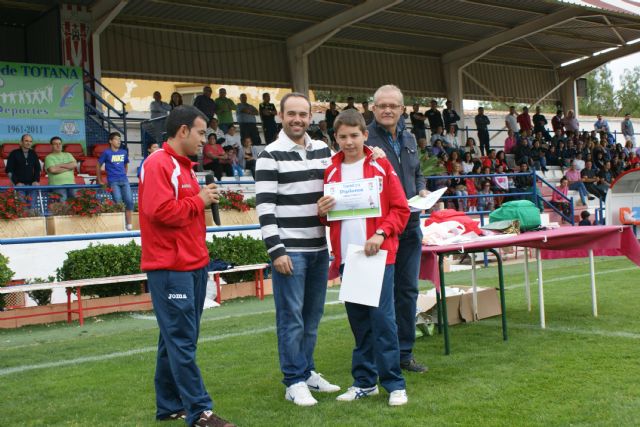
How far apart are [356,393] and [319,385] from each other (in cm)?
35

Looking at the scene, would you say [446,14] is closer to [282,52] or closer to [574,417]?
[282,52]

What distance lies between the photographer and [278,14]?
23.5m

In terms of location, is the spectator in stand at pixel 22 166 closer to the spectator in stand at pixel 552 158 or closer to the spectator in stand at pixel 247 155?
the spectator in stand at pixel 247 155

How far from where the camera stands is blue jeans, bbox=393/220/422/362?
5.96m

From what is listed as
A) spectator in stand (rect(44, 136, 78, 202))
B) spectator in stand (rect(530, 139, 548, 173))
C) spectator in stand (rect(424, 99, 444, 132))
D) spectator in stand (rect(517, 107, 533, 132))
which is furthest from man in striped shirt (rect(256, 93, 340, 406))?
spectator in stand (rect(517, 107, 533, 132))

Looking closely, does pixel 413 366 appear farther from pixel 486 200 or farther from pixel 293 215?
pixel 486 200

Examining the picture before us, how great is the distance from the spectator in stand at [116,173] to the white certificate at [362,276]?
9791 millimetres

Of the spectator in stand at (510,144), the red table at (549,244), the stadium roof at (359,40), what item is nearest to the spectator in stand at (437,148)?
the stadium roof at (359,40)

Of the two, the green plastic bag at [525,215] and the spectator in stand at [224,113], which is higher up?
the spectator in stand at [224,113]

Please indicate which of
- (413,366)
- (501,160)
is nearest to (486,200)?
(501,160)

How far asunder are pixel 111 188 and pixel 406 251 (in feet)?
31.0

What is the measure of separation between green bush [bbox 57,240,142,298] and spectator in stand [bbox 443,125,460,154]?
1382 centimetres

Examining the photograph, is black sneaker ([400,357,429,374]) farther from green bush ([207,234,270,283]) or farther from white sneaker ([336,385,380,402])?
green bush ([207,234,270,283])

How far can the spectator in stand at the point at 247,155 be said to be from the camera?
19.8 metres
